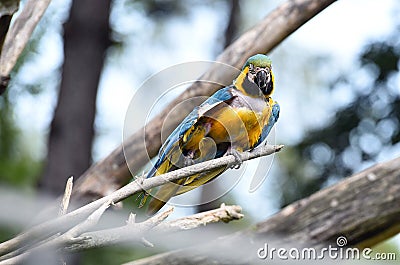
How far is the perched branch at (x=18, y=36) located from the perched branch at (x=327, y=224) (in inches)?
21.6

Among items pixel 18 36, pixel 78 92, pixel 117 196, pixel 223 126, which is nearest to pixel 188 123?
pixel 223 126

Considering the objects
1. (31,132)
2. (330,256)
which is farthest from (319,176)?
(31,132)

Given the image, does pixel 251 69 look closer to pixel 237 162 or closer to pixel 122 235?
pixel 237 162

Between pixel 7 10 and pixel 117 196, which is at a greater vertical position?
pixel 7 10

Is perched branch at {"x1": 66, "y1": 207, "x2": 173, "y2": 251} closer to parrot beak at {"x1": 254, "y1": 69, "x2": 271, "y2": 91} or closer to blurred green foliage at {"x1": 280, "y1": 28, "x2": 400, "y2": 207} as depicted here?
parrot beak at {"x1": 254, "y1": 69, "x2": 271, "y2": 91}

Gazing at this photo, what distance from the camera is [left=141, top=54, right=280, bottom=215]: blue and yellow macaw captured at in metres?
0.92

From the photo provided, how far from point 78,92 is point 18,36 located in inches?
43.4

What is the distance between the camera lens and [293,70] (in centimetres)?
378

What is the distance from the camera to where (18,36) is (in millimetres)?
1464

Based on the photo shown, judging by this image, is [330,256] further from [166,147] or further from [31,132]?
[31,132]

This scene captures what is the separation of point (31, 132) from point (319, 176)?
1847 millimetres


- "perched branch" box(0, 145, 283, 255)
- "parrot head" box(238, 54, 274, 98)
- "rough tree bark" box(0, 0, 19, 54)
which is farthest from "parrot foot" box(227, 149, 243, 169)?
"rough tree bark" box(0, 0, 19, 54)

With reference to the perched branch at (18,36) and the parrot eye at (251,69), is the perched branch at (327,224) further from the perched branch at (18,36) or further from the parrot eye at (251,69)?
the parrot eye at (251,69)
